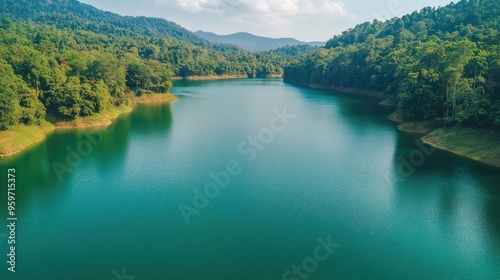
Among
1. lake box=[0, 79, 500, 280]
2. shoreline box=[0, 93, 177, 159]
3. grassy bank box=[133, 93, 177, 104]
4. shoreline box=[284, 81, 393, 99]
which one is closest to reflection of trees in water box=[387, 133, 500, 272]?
lake box=[0, 79, 500, 280]

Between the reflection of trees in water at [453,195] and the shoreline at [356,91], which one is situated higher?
the shoreline at [356,91]

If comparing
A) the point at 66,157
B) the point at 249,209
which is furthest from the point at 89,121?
the point at 249,209

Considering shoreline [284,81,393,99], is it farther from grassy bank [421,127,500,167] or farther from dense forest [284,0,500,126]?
grassy bank [421,127,500,167]

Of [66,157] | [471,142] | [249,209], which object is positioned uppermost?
[471,142]

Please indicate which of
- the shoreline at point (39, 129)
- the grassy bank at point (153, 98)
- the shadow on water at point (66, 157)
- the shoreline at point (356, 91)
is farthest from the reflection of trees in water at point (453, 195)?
the grassy bank at point (153, 98)

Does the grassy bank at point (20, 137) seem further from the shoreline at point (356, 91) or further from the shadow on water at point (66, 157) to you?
the shoreline at point (356, 91)

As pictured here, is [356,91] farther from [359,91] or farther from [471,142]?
[471,142]
